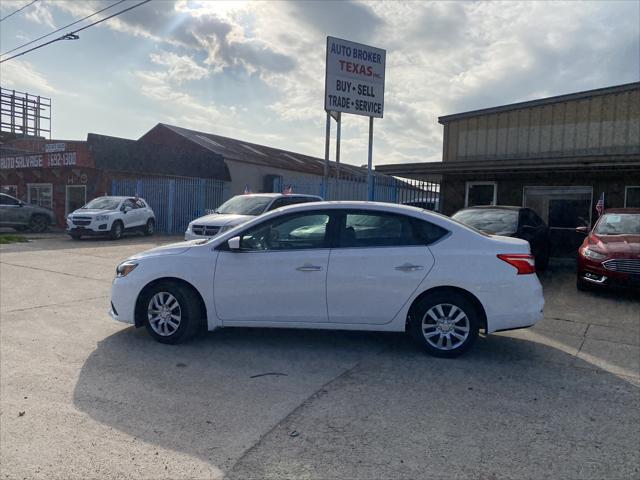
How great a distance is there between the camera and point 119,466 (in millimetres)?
3070

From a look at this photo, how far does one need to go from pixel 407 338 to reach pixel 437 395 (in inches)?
63.8

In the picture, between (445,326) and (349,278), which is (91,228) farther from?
(445,326)

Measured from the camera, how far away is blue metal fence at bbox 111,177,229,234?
22.2 m

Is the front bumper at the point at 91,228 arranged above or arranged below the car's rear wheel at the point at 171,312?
above

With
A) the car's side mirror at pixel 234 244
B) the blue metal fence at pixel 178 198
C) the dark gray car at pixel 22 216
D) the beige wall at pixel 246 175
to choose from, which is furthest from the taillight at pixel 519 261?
the beige wall at pixel 246 175

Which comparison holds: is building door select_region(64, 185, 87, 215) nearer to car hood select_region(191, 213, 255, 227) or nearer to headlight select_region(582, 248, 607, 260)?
car hood select_region(191, 213, 255, 227)

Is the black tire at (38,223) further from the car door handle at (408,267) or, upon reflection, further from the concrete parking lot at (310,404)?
the car door handle at (408,267)

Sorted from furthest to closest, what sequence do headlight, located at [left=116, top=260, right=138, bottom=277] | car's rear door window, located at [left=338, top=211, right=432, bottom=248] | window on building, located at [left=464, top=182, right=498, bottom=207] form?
window on building, located at [left=464, top=182, right=498, bottom=207] → headlight, located at [left=116, top=260, right=138, bottom=277] → car's rear door window, located at [left=338, top=211, right=432, bottom=248]

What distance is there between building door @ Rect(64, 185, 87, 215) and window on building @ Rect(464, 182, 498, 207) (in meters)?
18.1

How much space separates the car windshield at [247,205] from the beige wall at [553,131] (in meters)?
6.92

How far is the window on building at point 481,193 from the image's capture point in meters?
14.9

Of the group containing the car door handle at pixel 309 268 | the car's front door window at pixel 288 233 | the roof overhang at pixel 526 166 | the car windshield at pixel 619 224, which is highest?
the roof overhang at pixel 526 166

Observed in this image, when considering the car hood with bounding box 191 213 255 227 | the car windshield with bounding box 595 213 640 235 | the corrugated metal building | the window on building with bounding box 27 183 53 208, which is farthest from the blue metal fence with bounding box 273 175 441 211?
the window on building with bounding box 27 183 53 208

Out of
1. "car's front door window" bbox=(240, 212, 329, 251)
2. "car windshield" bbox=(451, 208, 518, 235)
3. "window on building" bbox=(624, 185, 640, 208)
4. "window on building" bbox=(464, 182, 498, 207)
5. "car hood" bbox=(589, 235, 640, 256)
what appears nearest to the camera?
"car's front door window" bbox=(240, 212, 329, 251)
